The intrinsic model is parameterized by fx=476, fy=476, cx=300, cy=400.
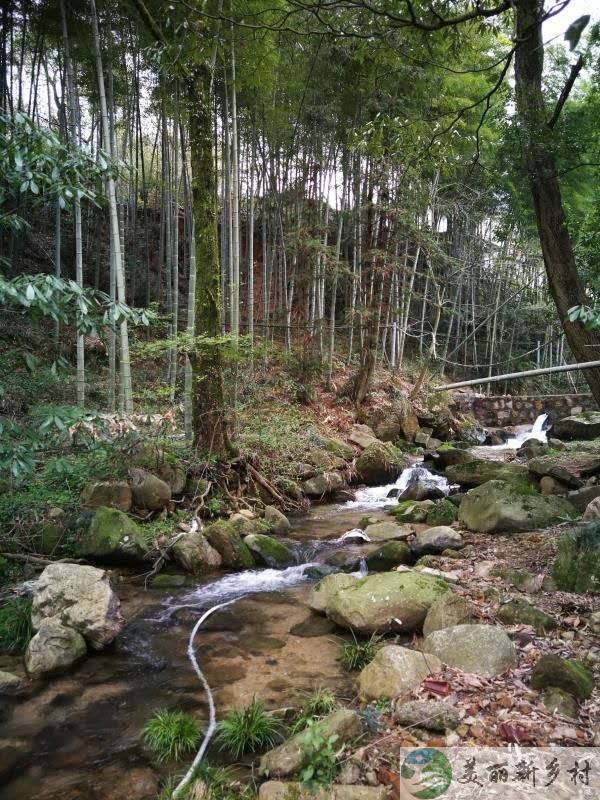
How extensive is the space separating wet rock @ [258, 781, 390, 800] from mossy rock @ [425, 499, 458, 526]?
4.69m

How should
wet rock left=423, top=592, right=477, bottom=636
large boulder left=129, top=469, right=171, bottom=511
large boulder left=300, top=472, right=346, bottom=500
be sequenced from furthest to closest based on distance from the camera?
large boulder left=300, top=472, right=346, bottom=500 → large boulder left=129, top=469, right=171, bottom=511 → wet rock left=423, top=592, right=477, bottom=636

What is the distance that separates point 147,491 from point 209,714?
131 inches

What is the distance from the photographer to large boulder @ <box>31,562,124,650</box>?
3656 millimetres

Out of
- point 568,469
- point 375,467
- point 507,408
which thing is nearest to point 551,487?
point 568,469

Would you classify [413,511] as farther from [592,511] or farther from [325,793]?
[325,793]

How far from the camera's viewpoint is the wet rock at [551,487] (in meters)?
6.53

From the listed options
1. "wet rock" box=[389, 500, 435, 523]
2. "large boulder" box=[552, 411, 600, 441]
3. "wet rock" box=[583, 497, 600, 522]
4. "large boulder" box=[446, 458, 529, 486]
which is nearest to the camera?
"wet rock" box=[583, 497, 600, 522]

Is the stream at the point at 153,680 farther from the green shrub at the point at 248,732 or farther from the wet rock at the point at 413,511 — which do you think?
the wet rock at the point at 413,511

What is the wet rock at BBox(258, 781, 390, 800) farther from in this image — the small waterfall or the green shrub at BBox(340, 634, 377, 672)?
the small waterfall

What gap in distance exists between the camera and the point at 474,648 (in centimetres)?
291

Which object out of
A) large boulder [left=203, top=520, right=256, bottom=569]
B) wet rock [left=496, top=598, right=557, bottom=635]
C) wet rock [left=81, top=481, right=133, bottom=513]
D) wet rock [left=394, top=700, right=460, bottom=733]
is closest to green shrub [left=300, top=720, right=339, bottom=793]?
wet rock [left=394, top=700, right=460, bottom=733]

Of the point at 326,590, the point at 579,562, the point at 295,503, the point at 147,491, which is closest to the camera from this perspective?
the point at 579,562

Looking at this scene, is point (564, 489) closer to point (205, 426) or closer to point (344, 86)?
point (205, 426)

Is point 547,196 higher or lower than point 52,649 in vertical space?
higher
